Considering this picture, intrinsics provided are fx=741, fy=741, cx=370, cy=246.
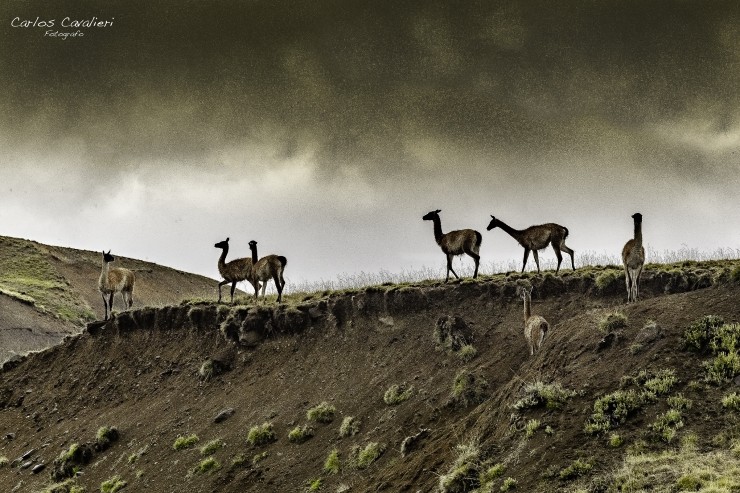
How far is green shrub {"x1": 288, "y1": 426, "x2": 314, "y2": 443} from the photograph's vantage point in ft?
75.0

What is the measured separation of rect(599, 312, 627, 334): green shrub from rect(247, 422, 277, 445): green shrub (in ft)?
36.7

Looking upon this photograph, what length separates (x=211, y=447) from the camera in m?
24.6

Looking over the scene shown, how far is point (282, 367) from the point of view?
93.4ft

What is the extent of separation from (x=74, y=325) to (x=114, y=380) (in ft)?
113

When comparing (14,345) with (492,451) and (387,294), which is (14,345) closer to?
(387,294)

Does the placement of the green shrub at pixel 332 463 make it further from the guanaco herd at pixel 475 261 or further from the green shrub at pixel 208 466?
the guanaco herd at pixel 475 261

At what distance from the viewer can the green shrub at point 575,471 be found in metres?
13.5

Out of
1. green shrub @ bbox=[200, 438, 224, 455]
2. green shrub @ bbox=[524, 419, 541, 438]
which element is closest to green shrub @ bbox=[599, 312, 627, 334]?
green shrub @ bbox=[524, 419, 541, 438]

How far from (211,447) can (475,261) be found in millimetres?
11342

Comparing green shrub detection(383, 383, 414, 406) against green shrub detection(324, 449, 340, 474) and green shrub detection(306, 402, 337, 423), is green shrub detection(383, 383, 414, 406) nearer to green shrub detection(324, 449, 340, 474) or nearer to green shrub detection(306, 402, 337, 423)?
green shrub detection(306, 402, 337, 423)

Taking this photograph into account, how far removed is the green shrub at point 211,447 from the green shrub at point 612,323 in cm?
1326

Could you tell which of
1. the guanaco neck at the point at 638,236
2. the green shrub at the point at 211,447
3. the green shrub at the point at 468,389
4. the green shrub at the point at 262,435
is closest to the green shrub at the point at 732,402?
the green shrub at the point at 468,389

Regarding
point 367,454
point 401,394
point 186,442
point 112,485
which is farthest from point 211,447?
point 367,454

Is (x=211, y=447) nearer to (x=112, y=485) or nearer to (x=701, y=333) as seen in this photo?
(x=112, y=485)
